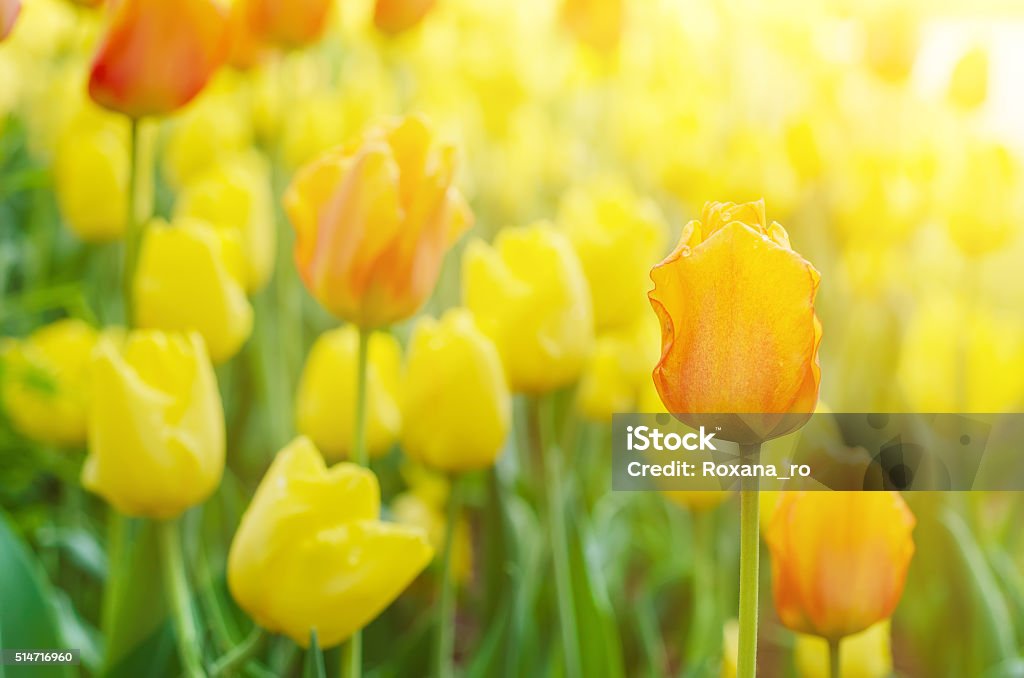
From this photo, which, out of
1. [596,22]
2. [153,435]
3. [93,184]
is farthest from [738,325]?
[596,22]

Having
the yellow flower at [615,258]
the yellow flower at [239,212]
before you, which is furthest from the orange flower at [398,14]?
the yellow flower at [615,258]

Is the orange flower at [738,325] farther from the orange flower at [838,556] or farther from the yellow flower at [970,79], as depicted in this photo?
the yellow flower at [970,79]

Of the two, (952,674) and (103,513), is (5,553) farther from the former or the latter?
(952,674)

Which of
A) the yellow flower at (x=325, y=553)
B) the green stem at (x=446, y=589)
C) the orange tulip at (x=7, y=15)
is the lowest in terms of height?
the green stem at (x=446, y=589)

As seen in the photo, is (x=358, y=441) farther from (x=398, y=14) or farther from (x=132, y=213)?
(x=398, y=14)

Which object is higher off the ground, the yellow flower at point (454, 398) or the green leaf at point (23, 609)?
the yellow flower at point (454, 398)

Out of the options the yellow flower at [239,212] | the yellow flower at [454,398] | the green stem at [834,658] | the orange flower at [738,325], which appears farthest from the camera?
the yellow flower at [239,212]

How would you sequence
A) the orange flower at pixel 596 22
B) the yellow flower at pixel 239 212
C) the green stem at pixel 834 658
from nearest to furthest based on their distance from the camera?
the green stem at pixel 834 658 < the yellow flower at pixel 239 212 < the orange flower at pixel 596 22
